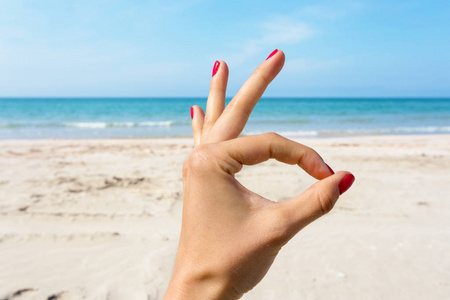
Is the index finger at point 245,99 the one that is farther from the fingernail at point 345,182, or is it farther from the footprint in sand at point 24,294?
the footprint in sand at point 24,294

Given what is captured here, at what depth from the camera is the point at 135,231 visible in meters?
3.53

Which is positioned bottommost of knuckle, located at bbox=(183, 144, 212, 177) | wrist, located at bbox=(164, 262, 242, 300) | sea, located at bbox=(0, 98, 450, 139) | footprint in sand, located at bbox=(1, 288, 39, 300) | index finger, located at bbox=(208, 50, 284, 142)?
sea, located at bbox=(0, 98, 450, 139)

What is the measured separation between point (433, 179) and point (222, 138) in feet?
16.9

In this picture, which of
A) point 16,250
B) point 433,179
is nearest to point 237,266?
point 16,250

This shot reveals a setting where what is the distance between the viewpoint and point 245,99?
1312 millimetres

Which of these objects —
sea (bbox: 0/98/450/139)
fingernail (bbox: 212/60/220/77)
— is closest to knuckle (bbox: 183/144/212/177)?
fingernail (bbox: 212/60/220/77)

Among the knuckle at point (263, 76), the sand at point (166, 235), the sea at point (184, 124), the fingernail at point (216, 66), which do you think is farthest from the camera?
the sea at point (184, 124)

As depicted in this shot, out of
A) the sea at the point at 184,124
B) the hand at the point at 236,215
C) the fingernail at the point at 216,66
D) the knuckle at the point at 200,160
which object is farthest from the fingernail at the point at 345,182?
the sea at the point at 184,124

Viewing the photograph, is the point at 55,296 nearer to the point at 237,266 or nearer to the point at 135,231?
the point at 135,231

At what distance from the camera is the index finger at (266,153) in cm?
105

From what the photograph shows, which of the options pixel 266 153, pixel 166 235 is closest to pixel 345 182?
pixel 266 153

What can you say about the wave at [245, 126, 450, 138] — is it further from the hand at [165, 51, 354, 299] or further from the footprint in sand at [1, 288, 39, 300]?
the hand at [165, 51, 354, 299]

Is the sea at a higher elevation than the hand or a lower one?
lower

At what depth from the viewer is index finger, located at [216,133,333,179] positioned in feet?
3.43
